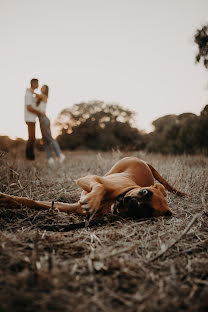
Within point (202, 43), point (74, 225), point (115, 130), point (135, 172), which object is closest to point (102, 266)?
point (74, 225)

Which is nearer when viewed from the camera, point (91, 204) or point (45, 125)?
point (91, 204)

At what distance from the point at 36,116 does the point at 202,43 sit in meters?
7.12

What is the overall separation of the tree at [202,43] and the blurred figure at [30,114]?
651 centimetres

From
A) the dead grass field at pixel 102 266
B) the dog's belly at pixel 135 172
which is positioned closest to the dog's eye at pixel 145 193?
the dead grass field at pixel 102 266

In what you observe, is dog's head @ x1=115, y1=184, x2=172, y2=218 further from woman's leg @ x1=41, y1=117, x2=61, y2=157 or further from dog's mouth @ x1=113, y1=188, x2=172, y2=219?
woman's leg @ x1=41, y1=117, x2=61, y2=157

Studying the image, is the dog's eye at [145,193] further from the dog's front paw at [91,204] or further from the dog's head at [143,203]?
the dog's front paw at [91,204]

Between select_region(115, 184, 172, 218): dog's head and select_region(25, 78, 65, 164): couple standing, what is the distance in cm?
484

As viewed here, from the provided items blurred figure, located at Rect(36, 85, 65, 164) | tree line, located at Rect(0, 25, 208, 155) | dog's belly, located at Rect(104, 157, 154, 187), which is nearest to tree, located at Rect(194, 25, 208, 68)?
tree line, located at Rect(0, 25, 208, 155)

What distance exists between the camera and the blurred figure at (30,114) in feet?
20.6

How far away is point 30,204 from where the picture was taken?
2.15 m

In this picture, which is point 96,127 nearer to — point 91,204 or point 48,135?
point 48,135

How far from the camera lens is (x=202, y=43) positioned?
352 inches

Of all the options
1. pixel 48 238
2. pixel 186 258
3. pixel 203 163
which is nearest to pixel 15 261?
pixel 48 238

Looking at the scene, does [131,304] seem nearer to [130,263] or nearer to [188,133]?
[130,263]
